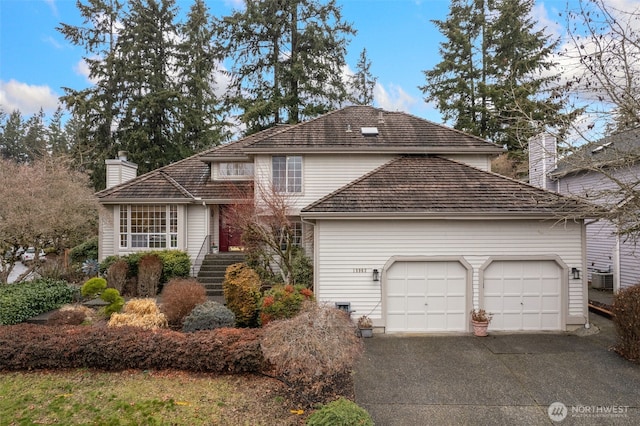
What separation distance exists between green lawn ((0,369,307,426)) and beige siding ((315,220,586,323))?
12.5 feet

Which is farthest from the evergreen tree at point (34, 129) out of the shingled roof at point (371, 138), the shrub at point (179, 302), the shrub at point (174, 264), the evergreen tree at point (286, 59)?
the shrub at point (179, 302)

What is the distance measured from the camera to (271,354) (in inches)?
225

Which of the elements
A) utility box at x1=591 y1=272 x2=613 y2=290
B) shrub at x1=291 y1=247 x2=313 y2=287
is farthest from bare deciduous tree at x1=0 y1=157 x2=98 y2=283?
utility box at x1=591 y1=272 x2=613 y2=290

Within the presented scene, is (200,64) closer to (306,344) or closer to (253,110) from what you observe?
(253,110)

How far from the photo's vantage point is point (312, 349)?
5469 millimetres

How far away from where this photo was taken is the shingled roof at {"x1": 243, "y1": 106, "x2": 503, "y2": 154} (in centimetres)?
1300

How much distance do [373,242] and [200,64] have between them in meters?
25.8

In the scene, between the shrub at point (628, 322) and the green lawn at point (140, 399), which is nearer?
the green lawn at point (140, 399)

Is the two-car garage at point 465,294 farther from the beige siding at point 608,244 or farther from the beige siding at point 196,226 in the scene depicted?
the beige siding at point 196,226

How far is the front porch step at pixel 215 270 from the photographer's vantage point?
12.7 meters

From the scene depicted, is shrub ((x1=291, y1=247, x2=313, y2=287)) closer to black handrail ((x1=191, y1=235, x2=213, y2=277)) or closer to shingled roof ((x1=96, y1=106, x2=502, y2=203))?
shingled roof ((x1=96, y1=106, x2=502, y2=203))

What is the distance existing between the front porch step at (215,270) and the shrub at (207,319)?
3558 mm

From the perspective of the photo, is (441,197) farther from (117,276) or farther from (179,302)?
(117,276)

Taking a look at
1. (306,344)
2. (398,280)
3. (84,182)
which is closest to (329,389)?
(306,344)
